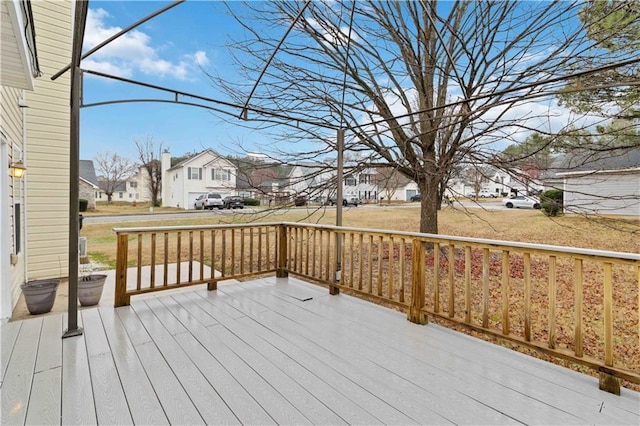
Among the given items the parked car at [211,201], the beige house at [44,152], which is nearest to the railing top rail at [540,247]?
the beige house at [44,152]

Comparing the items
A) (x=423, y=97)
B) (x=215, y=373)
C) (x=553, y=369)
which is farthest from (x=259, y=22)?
(x=553, y=369)

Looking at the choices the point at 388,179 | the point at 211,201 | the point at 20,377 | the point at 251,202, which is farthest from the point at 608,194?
the point at 211,201

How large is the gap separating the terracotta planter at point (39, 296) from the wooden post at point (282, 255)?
3000mm

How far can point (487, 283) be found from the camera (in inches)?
104

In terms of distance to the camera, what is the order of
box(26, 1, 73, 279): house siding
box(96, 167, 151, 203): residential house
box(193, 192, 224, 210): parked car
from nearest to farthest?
box(26, 1, 73, 279): house siding → box(193, 192, 224, 210): parked car → box(96, 167, 151, 203): residential house

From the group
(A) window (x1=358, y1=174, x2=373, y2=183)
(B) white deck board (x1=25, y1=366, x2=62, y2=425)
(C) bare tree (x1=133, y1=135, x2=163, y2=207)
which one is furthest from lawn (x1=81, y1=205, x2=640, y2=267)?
(C) bare tree (x1=133, y1=135, x2=163, y2=207)

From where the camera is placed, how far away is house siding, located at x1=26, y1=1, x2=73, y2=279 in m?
5.57

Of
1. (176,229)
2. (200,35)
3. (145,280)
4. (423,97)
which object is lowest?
(145,280)

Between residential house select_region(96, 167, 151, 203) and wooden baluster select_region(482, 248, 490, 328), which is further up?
residential house select_region(96, 167, 151, 203)

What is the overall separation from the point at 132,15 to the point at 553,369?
5.47 meters

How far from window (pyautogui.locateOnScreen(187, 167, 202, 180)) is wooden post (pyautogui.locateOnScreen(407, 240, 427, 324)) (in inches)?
701

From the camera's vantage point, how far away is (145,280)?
5434mm

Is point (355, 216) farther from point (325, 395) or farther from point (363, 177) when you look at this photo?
point (325, 395)

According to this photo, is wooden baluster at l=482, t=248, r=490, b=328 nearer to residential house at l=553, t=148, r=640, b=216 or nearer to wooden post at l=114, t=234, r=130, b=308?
residential house at l=553, t=148, r=640, b=216
